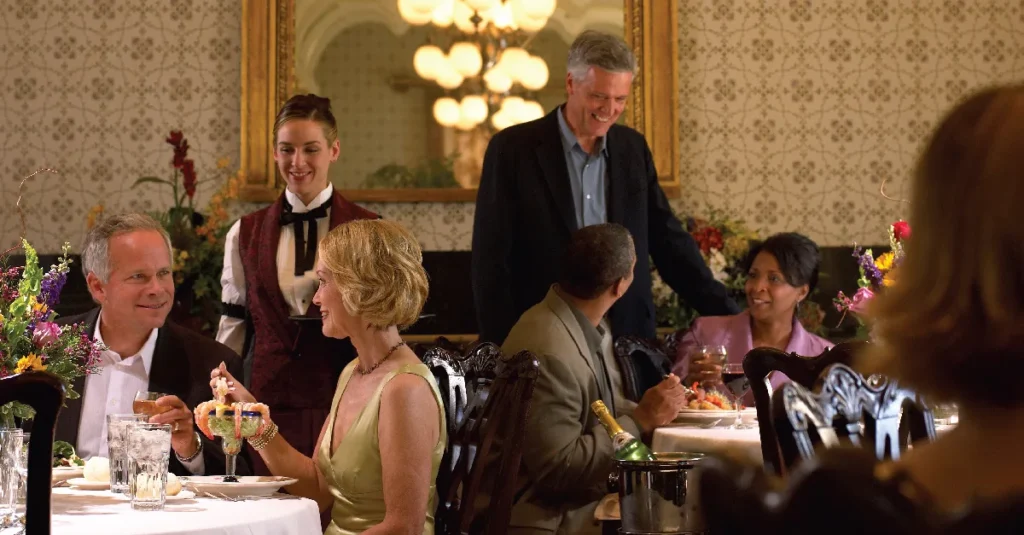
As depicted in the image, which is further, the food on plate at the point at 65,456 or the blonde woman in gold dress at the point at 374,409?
the food on plate at the point at 65,456

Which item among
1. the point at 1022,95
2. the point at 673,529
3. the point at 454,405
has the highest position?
the point at 1022,95

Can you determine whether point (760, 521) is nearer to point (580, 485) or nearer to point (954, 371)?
point (954, 371)

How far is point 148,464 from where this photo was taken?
7.90 feet

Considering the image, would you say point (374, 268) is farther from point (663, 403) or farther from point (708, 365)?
point (708, 365)

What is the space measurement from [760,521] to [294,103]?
3.61 m

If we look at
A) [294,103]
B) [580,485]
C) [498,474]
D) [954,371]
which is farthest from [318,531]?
[294,103]

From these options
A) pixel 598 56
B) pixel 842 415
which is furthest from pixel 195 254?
pixel 842 415

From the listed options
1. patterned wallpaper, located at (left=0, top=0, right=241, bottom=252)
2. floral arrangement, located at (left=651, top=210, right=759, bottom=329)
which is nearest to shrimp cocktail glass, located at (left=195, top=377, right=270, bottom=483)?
floral arrangement, located at (left=651, top=210, right=759, bottom=329)

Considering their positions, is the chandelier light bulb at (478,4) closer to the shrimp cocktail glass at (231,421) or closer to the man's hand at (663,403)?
the man's hand at (663,403)

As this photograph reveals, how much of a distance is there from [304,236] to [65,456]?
138cm

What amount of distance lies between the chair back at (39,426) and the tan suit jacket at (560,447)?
1.88 meters

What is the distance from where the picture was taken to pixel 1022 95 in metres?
0.92

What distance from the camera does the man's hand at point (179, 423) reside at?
2.77m

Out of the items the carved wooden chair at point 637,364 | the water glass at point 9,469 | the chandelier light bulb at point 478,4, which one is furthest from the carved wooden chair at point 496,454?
the chandelier light bulb at point 478,4
